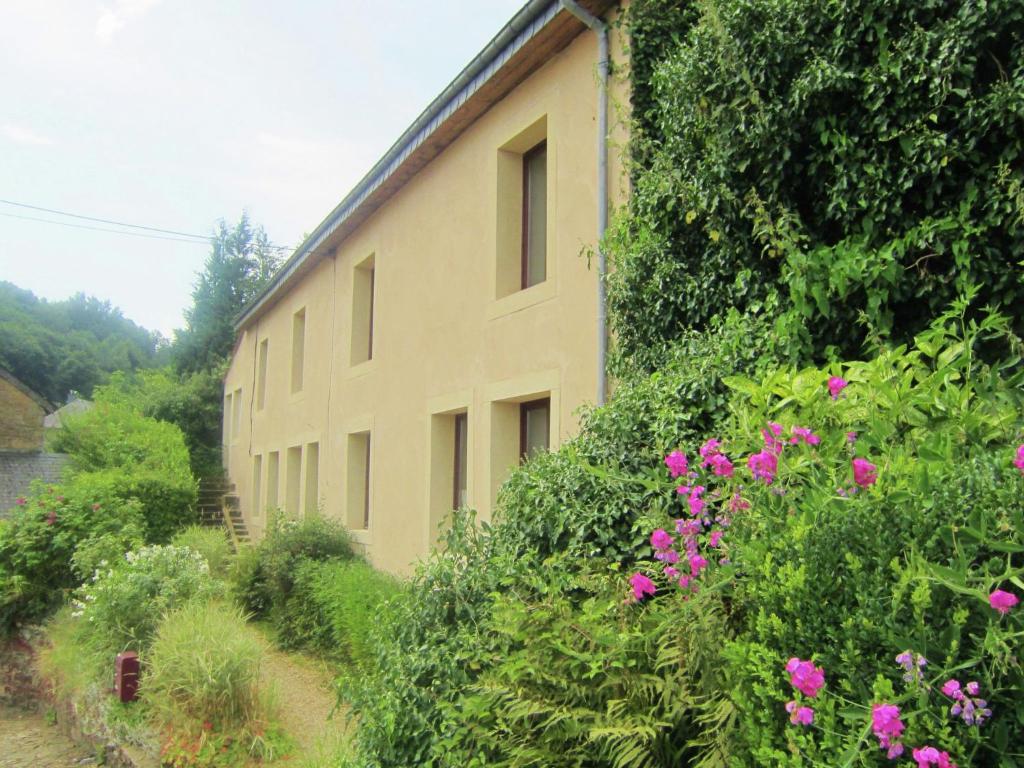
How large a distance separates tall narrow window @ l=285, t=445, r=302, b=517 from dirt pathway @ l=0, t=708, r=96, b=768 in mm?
6459

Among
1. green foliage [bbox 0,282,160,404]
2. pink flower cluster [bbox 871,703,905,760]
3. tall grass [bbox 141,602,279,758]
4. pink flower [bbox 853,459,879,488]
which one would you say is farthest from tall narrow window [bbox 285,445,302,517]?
green foliage [bbox 0,282,160,404]

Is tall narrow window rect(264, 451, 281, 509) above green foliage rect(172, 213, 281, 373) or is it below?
below

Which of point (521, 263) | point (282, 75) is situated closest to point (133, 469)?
point (282, 75)

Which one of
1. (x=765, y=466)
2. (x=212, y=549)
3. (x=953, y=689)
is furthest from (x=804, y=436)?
(x=212, y=549)

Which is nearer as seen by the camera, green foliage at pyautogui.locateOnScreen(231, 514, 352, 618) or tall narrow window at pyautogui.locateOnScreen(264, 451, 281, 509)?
green foliage at pyautogui.locateOnScreen(231, 514, 352, 618)

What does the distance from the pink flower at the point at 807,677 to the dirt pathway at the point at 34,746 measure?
7491 mm

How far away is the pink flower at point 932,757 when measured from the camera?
66.8 inches

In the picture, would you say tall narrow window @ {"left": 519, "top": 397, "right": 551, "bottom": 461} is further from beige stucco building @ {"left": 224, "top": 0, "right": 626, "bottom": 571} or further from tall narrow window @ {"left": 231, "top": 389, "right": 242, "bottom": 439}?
tall narrow window @ {"left": 231, "top": 389, "right": 242, "bottom": 439}

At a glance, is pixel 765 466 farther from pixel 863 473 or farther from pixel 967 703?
pixel 967 703

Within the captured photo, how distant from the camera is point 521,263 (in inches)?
316

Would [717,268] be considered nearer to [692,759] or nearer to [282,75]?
[692,759]

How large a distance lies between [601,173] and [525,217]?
188 centimetres

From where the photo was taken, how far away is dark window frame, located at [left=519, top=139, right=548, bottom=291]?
26.3ft

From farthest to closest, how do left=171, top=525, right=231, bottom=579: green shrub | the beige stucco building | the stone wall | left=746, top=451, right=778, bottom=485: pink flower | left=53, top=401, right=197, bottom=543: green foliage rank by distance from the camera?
the stone wall
left=53, top=401, right=197, bottom=543: green foliage
left=171, top=525, right=231, bottom=579: green shrub
the beige stucco building
left=746, top=451, right=778, bottom=485: pink flower
